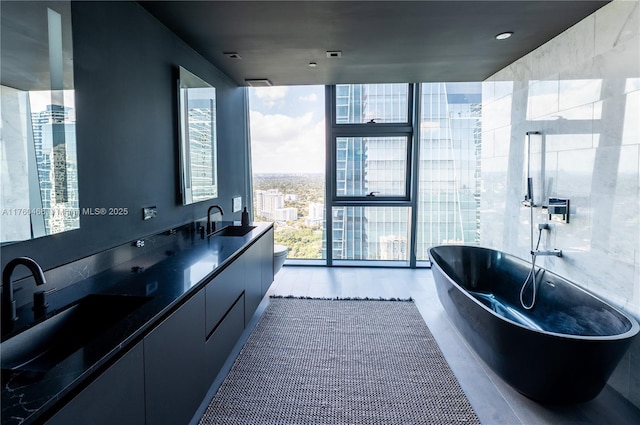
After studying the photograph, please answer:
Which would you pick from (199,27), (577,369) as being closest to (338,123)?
(199,27)

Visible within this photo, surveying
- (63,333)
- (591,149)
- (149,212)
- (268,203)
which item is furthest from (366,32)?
(268,203)

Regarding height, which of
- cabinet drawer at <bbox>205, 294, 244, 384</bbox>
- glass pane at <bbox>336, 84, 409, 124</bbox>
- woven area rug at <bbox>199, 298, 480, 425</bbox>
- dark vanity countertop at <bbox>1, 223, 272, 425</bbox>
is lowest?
woven area rug at <bbox>199, 298, 480, 425</bbox>

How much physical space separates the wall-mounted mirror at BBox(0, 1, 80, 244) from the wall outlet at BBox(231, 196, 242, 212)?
2.45m

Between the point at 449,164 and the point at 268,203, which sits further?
the point at 268,203

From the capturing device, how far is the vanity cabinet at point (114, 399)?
3.02ft

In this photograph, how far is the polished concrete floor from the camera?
2.00 m

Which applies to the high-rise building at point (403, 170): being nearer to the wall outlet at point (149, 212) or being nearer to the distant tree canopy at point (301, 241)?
the distant tree canopy at point (301, 241)

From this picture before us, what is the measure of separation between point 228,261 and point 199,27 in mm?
1744

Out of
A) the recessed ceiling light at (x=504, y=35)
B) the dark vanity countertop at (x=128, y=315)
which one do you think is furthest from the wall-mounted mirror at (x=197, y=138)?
the recessed ceiling light at (x=504, y=35)

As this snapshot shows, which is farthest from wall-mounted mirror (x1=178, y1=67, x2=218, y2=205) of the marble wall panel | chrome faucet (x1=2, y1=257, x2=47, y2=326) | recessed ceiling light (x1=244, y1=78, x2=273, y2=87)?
the marble wall panel

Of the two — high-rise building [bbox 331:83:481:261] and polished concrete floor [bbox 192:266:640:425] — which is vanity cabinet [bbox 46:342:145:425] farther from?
high-rise building [bbox 331:83:481:261]

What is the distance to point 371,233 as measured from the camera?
16.7 feet

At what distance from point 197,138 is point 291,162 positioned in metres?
2.01

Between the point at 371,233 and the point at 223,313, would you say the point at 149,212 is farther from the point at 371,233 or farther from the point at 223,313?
the point at 371,233
